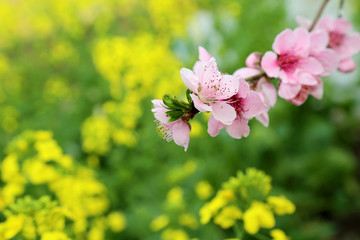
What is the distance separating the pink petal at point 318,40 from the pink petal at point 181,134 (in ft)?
1.55

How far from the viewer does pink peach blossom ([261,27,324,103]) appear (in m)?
0.95

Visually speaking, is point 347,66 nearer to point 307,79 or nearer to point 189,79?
point 307,79

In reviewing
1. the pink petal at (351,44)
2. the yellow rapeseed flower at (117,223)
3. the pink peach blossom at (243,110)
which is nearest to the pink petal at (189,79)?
the pink peach blossom at (243,110)

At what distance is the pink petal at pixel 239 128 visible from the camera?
2.86 ft

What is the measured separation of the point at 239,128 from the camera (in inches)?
34.6

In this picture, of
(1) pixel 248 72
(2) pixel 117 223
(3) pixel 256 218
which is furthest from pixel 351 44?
(2) pixel 117 223

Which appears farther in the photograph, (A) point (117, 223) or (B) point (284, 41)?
(A) point (117, 223)

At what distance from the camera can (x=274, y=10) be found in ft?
11.4

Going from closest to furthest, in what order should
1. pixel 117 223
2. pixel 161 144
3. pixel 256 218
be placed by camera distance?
pixel 256 218, pixel 117 223, pixel 161 144

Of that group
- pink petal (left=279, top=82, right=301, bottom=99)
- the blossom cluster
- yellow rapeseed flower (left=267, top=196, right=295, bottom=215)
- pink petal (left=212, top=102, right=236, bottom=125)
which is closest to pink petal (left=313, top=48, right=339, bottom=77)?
the blossom cluster

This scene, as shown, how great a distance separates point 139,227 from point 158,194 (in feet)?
1.34

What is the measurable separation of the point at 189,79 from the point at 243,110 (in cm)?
18

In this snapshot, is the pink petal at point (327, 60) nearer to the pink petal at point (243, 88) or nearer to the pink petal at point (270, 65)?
the pink petal at point (270, 65)

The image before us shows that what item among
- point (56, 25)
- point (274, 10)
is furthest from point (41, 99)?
point (274, 10)
